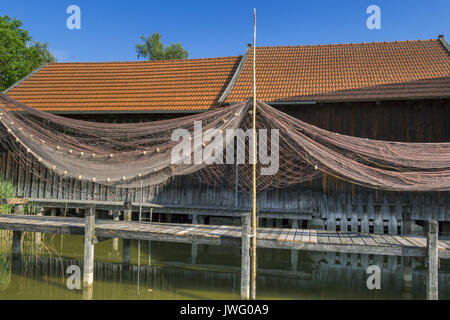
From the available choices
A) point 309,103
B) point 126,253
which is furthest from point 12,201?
point 309,103

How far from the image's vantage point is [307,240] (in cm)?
558

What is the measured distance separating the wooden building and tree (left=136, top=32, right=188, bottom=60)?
15486mm

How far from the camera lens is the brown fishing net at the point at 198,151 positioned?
5750 mm

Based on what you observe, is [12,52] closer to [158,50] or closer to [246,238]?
[158,50]

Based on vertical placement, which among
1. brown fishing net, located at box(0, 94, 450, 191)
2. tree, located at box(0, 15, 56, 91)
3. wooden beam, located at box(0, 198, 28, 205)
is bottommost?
wooden beam, located at box(0, 198, 28, 205)

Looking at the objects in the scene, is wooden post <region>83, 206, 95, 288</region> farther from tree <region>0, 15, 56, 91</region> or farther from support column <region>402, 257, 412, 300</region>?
tree <region>0, 15, 56, 91</region>

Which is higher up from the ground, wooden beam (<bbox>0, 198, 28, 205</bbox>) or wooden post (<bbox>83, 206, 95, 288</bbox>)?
wooden beam (<bbox>0, 198, 28, 205</bbox>)

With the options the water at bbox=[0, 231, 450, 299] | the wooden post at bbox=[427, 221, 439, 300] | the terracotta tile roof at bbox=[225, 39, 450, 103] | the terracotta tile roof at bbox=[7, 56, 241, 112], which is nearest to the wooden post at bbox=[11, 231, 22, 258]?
the water at bbox=[0, 231, 450, 299]

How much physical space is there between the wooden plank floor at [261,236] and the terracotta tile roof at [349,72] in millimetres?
3851

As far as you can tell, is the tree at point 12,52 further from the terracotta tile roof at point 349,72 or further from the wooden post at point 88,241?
the wooden post at point 88,241

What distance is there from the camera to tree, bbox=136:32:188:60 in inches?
1038

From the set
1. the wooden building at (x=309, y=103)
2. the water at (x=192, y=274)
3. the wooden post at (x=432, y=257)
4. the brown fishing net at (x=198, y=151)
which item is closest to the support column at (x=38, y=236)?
the water at (x=192, y=274)
